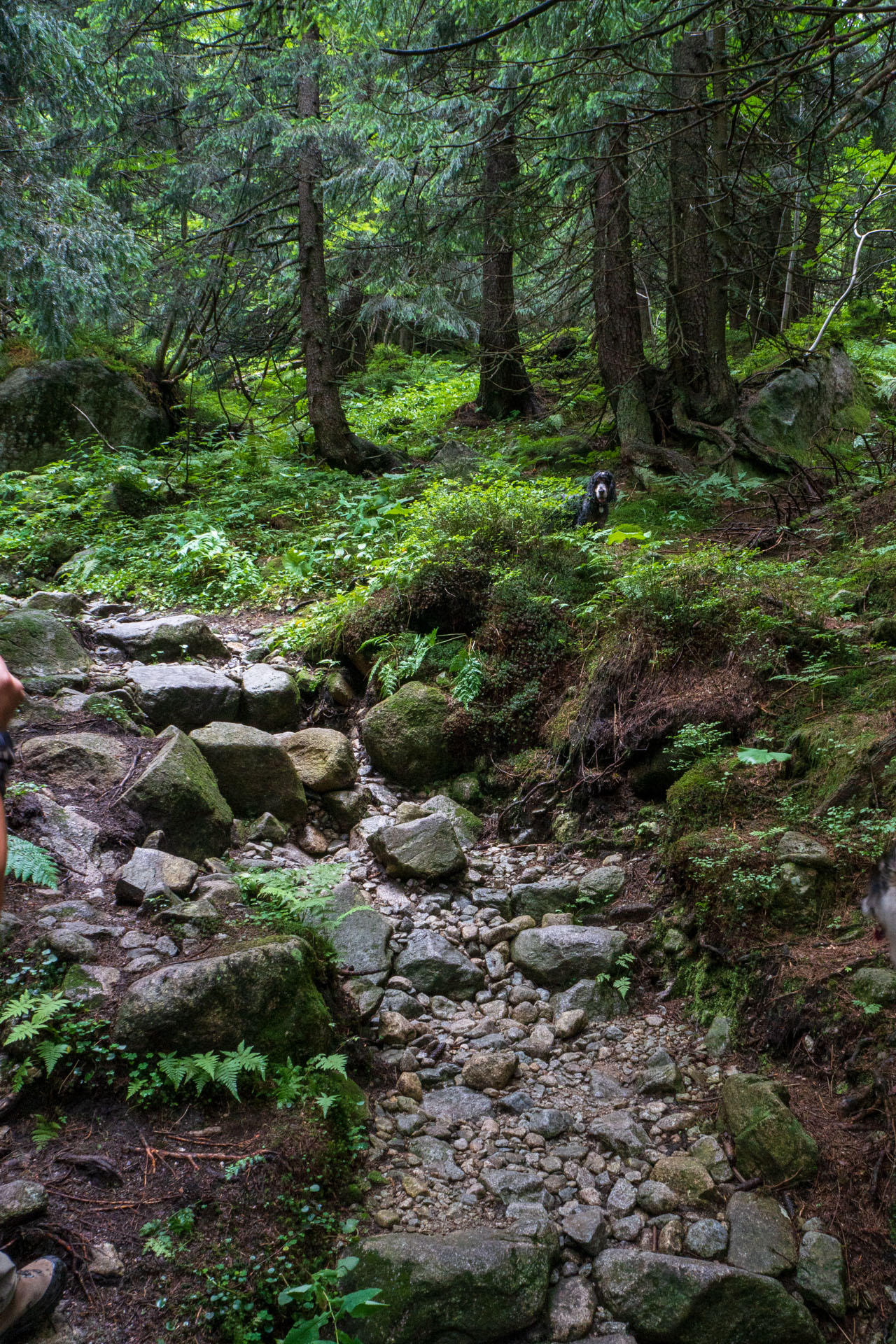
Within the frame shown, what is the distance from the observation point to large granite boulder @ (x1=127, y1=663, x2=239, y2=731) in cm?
592

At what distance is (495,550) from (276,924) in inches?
169

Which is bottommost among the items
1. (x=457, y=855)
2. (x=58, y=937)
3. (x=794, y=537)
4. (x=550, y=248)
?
(x=457, y=855)

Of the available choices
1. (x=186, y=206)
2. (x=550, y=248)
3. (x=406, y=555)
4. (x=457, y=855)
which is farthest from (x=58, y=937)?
(x=186, y=206)

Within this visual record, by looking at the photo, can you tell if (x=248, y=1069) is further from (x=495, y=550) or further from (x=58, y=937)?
(x=495, y=550)

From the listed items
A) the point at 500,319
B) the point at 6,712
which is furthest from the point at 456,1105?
the point at 500,319

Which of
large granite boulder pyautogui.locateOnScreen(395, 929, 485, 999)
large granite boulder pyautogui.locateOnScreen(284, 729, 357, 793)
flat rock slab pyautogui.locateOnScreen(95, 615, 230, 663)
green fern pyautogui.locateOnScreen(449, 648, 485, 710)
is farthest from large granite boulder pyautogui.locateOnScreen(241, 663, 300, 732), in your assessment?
large granite boulder pyautogui.locateOnScreen(395, 929, 485, 999)

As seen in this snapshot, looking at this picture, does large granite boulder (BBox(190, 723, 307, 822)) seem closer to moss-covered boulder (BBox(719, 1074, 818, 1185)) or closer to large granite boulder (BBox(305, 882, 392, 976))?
large granite boulder (BBox(305, 882, 392, 976))

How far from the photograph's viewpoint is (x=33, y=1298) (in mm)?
2160

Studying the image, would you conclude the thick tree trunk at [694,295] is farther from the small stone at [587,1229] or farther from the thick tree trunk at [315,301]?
the small stone at [587,1229]

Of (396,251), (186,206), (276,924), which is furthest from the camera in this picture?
(186,206)

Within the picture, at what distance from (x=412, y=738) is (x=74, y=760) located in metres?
2.56

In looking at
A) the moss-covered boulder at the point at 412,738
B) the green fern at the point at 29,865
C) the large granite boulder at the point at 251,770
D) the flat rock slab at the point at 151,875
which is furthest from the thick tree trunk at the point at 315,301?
the green fern at the point at 29,865

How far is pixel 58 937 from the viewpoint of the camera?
3.27 meters

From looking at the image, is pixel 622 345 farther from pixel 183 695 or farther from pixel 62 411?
pixel 62 411
